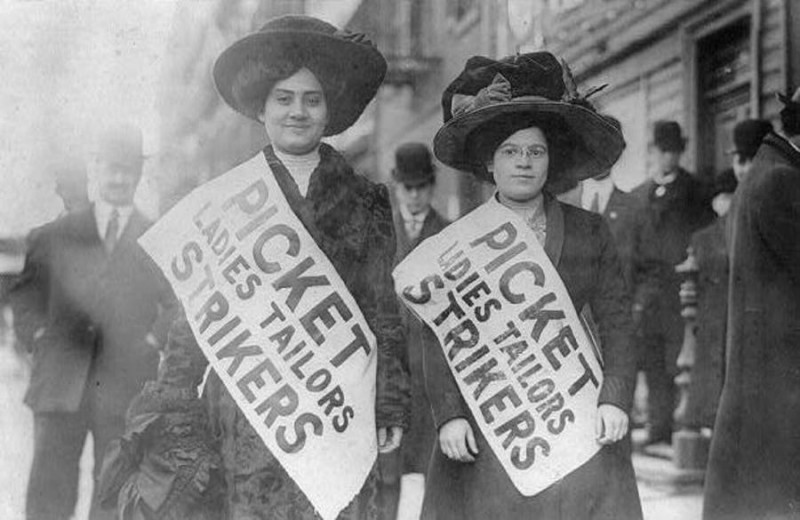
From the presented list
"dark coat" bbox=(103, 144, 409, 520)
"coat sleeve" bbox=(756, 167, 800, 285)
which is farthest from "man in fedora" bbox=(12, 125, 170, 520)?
"coat sleeve" bbox=(756, 167, 800, 285)

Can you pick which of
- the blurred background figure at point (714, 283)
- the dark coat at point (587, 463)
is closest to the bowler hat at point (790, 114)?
the blurred background figure at point (714, 283)

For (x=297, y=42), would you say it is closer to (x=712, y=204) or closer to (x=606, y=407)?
(x=606, y=407)

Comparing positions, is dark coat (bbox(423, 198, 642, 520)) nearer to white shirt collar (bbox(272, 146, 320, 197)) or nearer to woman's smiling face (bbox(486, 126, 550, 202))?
woman's smiling face (bbox(486, 126, 550, 202))

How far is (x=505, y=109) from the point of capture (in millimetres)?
3127

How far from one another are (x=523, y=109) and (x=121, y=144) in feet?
4.34

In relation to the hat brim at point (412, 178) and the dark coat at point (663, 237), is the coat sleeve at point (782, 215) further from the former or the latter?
the hat brim at point (412, 178)

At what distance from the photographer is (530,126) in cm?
315

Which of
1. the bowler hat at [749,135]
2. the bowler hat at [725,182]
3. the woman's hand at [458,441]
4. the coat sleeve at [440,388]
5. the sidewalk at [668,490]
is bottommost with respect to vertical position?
the sidewalk at [668,490]

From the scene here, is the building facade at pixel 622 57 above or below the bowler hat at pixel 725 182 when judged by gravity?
above

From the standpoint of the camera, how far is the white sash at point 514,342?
313cm

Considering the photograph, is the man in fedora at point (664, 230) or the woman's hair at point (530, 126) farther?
the man in fedora at point (664, 230)

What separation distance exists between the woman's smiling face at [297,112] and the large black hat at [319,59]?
0.12ft

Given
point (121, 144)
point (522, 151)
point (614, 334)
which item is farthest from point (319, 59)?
point (614, 334)

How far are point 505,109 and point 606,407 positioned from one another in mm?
861
